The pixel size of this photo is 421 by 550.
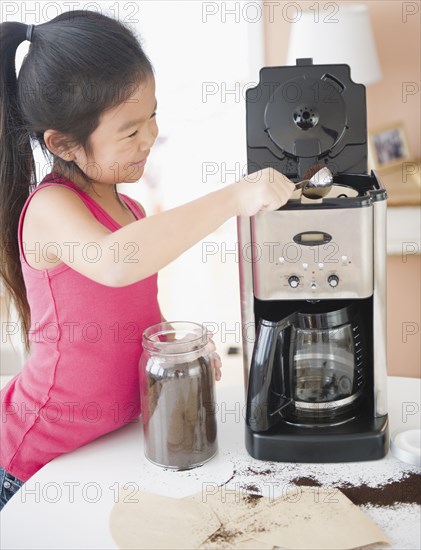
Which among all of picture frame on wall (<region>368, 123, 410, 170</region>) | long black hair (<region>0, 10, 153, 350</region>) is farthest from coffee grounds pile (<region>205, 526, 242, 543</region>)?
picture frame on wall (<region>368, 123, 410, 170</region>)

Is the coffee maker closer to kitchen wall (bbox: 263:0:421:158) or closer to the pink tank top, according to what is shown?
the pink tank top

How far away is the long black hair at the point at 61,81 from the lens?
104cm

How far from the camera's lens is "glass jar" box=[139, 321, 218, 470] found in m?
1.00

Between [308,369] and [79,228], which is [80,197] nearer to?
[79,228]

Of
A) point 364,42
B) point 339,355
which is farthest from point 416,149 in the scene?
point 339,355

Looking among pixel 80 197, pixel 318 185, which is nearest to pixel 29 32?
pixel 80 197

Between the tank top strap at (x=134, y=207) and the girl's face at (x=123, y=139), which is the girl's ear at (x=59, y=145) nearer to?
the girl's face at (x=123, y=139)

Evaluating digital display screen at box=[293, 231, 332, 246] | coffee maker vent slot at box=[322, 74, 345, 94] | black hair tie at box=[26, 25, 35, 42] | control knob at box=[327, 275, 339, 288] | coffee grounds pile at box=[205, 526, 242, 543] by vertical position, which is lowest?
coffee grounds pile at box=[205, 526, 242, 543]

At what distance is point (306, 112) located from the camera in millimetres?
1053

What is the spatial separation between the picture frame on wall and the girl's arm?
1.86m

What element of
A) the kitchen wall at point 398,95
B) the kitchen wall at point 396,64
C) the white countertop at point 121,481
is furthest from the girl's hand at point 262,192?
the kitchen wall at point 396,64

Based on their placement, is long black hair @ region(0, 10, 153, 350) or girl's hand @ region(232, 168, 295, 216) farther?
long black hair @ region(0, 10, 153, 350)

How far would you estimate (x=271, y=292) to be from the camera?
97 cm

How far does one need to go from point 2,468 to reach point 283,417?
0.43 metres
